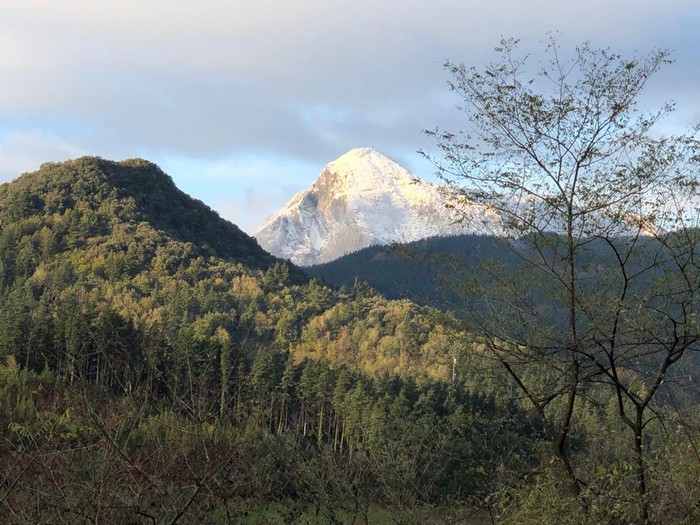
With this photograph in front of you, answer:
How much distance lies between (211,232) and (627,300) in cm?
9844

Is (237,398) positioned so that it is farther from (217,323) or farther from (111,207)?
(111,207)

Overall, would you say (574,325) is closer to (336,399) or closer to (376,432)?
(376,432)

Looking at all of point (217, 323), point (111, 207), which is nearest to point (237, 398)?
point (217, 323)

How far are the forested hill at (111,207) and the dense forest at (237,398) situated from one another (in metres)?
0.30

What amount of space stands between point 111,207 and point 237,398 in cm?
7830

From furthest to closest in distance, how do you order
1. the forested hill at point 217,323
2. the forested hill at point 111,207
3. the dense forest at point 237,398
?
the forested hill at point 111,207 → the forested hill at point 217,323 → the dense forest at point 237,398

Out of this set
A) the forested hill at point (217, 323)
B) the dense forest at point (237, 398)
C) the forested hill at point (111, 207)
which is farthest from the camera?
the forested hill at point (111, 207)

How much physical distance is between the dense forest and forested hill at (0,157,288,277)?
0.98 feet

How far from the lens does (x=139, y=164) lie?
354 ft

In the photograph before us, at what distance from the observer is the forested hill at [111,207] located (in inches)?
3637

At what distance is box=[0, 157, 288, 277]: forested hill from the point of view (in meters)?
92.4

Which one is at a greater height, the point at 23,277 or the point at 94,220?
the point at 94,220

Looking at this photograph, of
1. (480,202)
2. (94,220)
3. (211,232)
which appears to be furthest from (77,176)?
(480,202)

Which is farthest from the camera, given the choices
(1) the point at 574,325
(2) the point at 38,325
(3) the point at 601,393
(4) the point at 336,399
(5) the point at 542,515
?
(4) the point at 336,399
